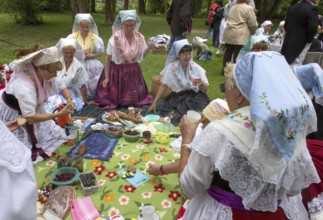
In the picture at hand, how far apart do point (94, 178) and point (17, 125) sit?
93 centimetres

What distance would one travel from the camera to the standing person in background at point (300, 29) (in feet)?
16.5

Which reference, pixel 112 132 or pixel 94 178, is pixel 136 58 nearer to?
pixel 112 132

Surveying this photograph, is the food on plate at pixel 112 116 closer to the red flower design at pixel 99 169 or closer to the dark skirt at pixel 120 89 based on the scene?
the dark skirt at pixel 120 89

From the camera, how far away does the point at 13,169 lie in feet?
3.87

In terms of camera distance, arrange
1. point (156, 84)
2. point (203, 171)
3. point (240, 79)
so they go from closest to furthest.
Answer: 1. point (240, 79)
2. point (203, 171)
3. point (156, 84)

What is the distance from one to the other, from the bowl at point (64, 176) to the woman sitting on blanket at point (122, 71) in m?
2.08

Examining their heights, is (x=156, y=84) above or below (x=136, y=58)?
below

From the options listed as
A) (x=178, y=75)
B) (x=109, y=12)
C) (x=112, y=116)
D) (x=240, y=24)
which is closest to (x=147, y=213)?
(x=112, y=116)

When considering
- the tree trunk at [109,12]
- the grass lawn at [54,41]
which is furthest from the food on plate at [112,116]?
the tree trunk at [109,12]

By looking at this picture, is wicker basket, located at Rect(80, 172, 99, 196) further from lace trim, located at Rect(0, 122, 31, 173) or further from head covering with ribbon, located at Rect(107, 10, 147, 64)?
head covering with ribbon, located at Rect(107, 10, 147, 64)

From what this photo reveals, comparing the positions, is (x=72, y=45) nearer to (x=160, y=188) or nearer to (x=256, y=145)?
(x=160, y=188)

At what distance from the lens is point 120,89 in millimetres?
5059

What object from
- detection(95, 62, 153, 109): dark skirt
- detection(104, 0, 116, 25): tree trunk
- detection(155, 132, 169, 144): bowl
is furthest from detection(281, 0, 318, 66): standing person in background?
detection(104, 0, 116, 25): tree trunk

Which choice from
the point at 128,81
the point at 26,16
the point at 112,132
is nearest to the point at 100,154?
the point at 112,132
